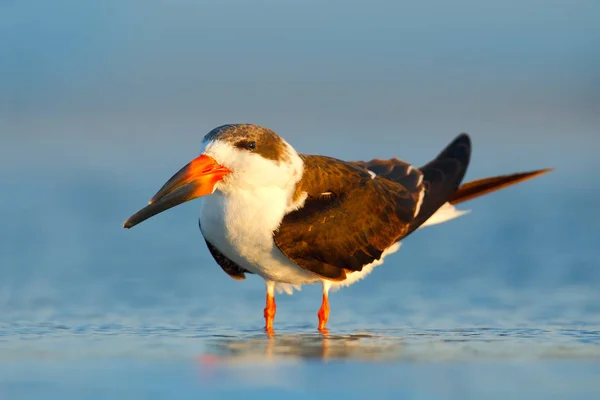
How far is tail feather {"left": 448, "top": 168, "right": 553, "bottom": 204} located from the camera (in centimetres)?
868

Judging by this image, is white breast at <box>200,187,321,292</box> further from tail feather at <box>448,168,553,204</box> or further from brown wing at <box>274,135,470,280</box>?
tail feather at <box>448,168,553,204</box>

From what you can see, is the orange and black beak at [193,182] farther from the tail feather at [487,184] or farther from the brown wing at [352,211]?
the tail feather at [487,184]

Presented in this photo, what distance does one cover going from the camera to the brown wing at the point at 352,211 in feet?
25.3

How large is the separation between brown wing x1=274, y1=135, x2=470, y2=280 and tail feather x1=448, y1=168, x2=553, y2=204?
102 millimetres

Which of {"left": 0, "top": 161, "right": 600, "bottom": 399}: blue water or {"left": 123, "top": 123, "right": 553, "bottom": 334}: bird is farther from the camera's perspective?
{"left": 123, "top": 123, "right": 553, "bottom": 334}: bird

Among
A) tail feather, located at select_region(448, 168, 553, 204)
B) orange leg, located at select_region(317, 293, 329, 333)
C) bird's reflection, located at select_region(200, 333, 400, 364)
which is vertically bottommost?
bird's reflection, located at select_region(200, 333, 400, 364)

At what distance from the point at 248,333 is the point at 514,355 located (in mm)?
1885

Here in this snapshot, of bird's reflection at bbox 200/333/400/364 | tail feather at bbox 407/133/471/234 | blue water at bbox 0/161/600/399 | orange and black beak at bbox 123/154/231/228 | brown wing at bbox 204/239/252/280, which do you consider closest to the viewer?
blue water at bbox 0/161/600/399

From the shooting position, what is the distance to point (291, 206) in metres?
7.67

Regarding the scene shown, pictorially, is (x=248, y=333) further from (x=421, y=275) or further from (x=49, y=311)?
(x=421, y=275)

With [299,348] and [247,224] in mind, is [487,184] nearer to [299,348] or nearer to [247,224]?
[247,224]

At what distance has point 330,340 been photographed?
23.7ft

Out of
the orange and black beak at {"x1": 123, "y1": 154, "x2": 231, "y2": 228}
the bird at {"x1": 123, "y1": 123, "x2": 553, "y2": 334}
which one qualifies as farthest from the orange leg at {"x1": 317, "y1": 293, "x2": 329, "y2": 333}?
the orange and black beak at {"x1": 123, "y1": 154, "x2": 231, "y2": 228}

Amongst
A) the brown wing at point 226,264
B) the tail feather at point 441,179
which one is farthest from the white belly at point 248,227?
the tail feather at point 441,179
